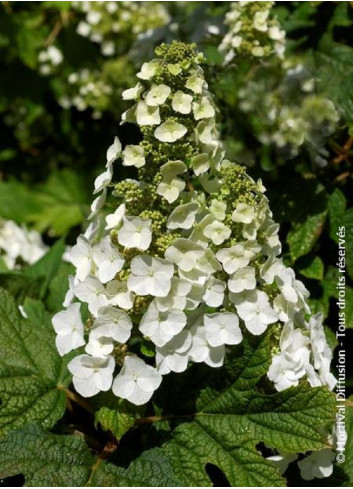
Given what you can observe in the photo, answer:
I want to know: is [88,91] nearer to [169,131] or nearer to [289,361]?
[169,131]

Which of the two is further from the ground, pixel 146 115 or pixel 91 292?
pixel 146 115

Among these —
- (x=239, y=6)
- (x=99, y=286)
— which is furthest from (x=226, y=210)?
(x=239, y=6)

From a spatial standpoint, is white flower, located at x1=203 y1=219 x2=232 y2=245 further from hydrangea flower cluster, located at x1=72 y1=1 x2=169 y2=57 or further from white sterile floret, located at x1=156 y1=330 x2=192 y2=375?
hydrangea flower cluster, located at x1=72 y1=1 x2=169 y2=57

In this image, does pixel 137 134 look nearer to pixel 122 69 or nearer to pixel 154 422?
pixel 122 69

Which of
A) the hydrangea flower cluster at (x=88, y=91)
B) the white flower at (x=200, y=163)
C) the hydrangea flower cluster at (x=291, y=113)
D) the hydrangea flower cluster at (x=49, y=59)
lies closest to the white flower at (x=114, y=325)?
the white flower at (x=200, y=163)

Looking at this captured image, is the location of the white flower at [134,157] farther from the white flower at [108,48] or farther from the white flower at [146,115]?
the white flower at [108,48]

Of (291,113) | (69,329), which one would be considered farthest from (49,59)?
(69,329)

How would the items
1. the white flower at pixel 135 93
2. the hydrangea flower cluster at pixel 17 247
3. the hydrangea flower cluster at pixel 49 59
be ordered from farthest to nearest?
the hydrangea flower cluster at pixel 49 59
the hydrangea flower cluster at pixel 17 247
the white flower at pixel 135 93
